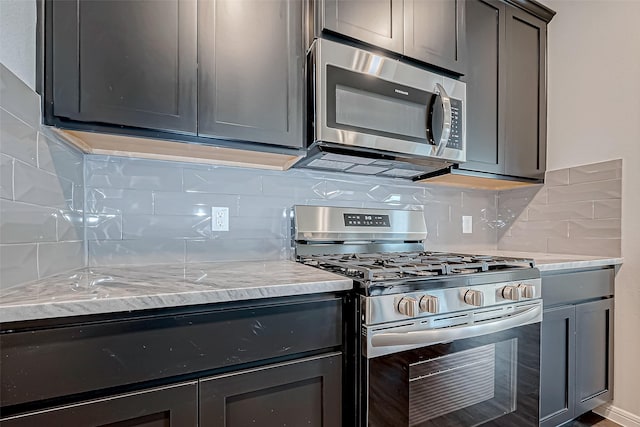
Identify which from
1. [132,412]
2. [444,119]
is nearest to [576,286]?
[444,119]

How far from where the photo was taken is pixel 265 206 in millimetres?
1648

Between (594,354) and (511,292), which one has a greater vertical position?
(511,292)

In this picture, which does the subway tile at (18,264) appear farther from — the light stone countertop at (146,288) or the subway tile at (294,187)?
the subway tile at (294,187)

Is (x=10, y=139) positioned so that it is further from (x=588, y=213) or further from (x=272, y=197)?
(x=588, y=213)

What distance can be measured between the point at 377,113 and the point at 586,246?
1577mm

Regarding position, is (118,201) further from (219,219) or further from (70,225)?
(219,219)

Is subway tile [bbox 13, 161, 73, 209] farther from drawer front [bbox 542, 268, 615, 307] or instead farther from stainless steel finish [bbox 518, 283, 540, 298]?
drawer front [bbox 542, 268, 615, 307]

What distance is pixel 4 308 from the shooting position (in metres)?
0.68

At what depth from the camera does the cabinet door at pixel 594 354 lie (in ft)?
5.38

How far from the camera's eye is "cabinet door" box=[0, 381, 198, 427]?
73 centimetres

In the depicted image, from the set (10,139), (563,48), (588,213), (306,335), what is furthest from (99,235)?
(563,48)

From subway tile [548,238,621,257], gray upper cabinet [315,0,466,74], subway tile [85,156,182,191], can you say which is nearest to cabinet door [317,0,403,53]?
gray upper cabinet [315,0,466,74]

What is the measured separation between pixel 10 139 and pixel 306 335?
3.24 ft

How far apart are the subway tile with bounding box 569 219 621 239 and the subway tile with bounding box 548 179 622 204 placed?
5.5 inches
